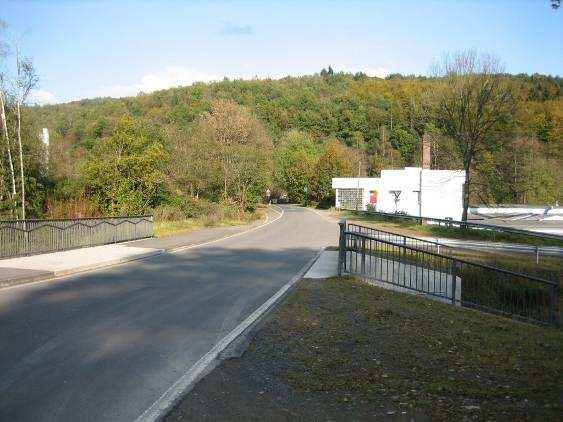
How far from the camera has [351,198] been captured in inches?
2751

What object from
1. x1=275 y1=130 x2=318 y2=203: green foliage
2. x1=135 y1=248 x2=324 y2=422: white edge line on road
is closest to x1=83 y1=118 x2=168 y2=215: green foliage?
x1=135 y1=248 x2=324 y2=422: white edge line on road

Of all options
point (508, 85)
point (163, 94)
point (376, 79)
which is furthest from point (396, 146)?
point (508, 85)

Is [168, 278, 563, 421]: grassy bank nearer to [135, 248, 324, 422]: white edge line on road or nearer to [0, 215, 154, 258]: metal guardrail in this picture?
[135, 248, 324, 422]: white edge line on road

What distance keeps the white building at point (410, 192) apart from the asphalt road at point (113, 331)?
2810cm

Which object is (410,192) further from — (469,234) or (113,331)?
(113,331)

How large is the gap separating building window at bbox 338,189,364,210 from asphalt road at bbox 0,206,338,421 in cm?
5170

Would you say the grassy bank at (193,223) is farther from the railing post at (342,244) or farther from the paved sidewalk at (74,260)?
the railing post at (342,244)

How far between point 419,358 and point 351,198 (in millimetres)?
63862

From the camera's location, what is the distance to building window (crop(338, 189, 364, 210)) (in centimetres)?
6641

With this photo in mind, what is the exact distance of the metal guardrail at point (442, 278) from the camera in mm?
12383

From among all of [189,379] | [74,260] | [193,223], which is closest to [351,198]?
[193,223]

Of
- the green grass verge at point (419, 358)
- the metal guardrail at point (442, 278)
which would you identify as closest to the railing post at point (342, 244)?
the metal guardrail at point (442, 278)

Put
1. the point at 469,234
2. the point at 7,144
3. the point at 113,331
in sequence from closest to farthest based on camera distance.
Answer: the point at 113,331
the point at 7,144
the point at 469,234

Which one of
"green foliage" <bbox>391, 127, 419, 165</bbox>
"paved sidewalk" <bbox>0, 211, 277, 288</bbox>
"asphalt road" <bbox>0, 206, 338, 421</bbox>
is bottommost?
"paved sidewalk" <bbox>0, 211, 277, 288</bbox>
